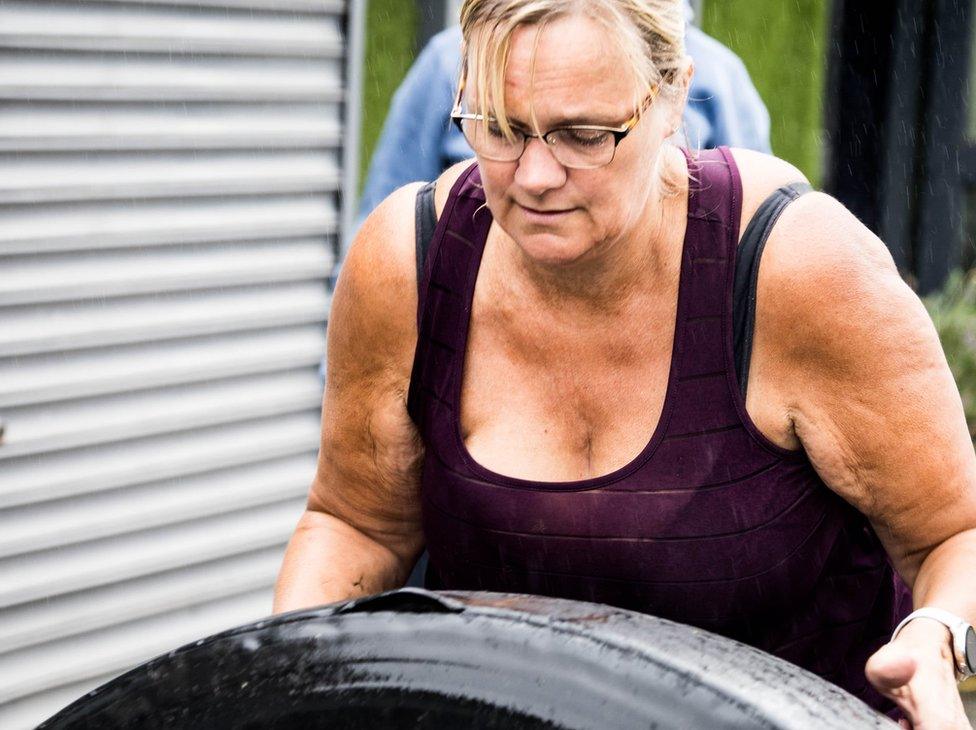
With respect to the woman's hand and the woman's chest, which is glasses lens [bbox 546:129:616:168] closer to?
the woman's chest

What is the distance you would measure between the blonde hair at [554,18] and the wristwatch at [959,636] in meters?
0.69

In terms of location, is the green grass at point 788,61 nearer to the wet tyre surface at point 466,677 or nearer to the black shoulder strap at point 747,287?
the black shoulder strap at point 747,287

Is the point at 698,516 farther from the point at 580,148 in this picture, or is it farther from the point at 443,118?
the point at 443,118

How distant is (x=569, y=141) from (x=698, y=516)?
513mm

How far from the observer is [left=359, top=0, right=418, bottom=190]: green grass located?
452 centimetres

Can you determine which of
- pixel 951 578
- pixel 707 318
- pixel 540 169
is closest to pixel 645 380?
pixel 707 318

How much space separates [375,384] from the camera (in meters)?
2.04

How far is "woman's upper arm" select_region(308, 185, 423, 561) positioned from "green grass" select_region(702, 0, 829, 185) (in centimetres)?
438

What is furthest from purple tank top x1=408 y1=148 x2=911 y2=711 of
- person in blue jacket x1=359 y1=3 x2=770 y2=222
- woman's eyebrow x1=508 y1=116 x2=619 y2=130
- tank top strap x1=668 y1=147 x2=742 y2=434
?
person in blue jacket x1=359 y1=3 x2=770 y2=222

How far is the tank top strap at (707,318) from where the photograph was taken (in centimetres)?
182

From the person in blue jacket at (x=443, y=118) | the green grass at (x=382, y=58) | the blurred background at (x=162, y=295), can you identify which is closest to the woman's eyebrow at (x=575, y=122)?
the person in blue jacket at (x=443, y=118)

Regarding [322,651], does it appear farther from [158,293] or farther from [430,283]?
[158,293]

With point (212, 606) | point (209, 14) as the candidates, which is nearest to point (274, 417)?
point (212, 606)

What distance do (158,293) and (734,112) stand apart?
1.68 metres
